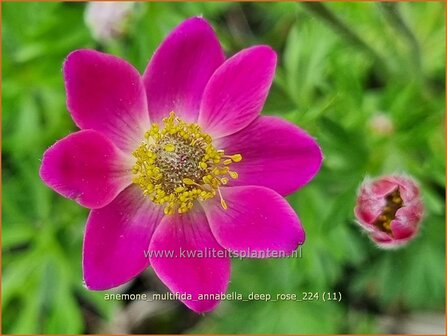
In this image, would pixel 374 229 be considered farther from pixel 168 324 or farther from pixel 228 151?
pixel 168 324

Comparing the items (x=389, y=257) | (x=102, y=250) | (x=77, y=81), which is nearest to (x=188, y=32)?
(x=77, y=81)

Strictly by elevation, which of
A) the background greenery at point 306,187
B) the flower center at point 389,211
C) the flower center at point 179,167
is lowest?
the background greenery at point 306,187

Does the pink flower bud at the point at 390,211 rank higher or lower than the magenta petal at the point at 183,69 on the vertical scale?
lower

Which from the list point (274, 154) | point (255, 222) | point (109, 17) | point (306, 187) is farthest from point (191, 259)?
point (109, 17)

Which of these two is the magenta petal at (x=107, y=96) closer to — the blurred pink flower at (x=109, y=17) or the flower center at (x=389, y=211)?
the flower center at (x=389, y=211)

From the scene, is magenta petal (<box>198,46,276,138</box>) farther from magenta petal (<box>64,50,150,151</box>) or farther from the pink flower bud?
the pink flower bud

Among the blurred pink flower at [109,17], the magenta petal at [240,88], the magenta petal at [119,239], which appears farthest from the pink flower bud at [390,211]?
the blurred pink flower at [109,17]

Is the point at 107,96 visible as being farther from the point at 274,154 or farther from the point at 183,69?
the point at 274,154
